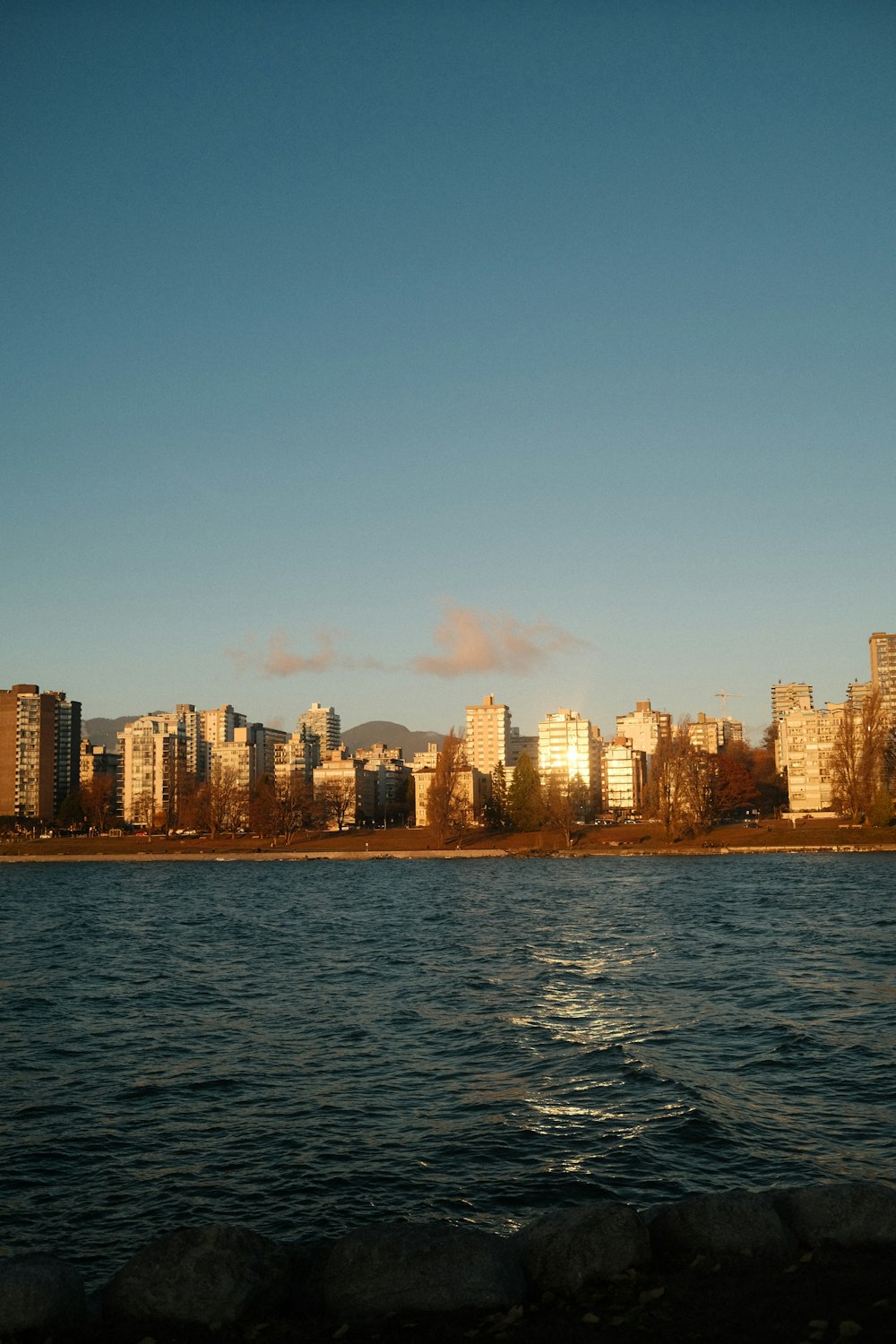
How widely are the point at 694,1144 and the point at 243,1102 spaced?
27.4 ft

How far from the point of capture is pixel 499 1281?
10234 mm

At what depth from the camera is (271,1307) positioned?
10547 millimetres

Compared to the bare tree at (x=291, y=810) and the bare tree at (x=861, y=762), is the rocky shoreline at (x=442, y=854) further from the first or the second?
the bare tree at (x=861, y=762)

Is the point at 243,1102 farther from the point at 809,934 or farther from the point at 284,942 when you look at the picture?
the point at 809,934

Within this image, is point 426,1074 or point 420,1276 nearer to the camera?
point 420,1276

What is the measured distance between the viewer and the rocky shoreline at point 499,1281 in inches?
387

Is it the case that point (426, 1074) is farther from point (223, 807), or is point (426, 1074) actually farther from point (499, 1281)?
point (223, 807)

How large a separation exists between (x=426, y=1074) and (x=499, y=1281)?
12.9 metres

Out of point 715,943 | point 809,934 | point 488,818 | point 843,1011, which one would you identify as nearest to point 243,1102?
point 843,1011

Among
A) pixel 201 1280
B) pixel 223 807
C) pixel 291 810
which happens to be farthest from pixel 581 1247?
pixel 223 807

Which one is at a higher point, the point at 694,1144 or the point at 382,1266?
the point at 382,1266

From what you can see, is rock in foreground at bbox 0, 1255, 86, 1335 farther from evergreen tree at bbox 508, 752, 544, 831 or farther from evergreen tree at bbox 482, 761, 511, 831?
evergreen tree at bbox 482, 761, 511, 831

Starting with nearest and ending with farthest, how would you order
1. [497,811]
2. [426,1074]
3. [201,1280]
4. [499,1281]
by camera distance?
1. [499,1281]
2. [201,1280]
3. [426,1074]
4. [497,811]

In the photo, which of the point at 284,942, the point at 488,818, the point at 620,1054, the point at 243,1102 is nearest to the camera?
the point at 243,1102
